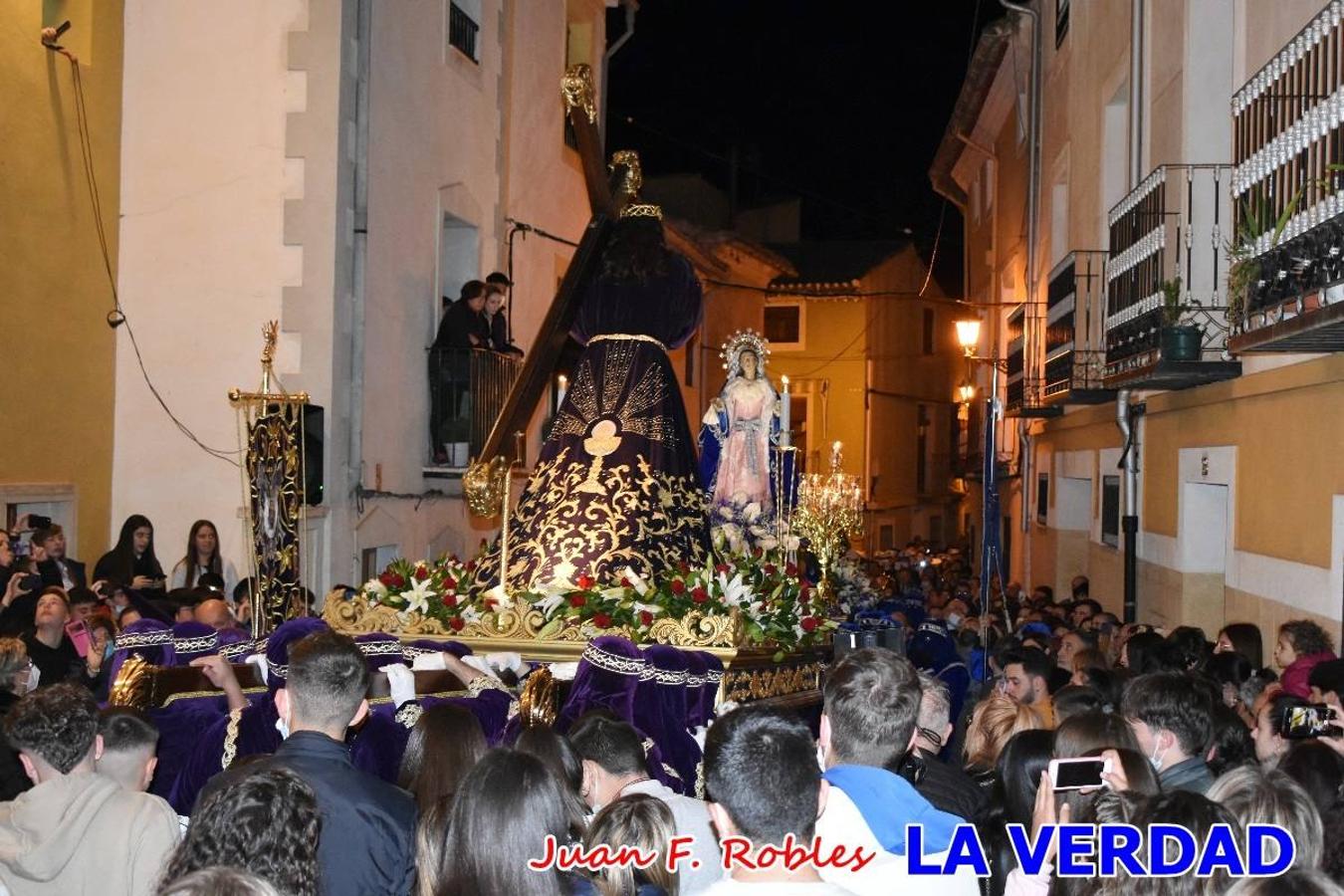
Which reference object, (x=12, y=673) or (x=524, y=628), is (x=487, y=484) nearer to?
(x=524, y=628)

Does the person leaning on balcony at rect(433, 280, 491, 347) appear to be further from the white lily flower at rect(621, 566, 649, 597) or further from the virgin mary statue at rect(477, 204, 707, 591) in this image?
the white lily flower at rect(621, 566, 649, 597)

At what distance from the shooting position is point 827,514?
16.9m

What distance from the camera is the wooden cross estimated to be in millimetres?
9945

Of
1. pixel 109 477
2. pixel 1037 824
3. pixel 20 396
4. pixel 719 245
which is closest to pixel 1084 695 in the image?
pixel 1037 824

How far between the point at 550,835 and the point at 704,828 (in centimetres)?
109

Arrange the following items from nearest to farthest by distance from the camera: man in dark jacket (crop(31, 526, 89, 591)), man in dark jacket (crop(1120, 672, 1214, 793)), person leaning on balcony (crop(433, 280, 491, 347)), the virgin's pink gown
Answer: man in dark jacket (crop(1120, 672, 1214, 793)) → man in dark jacket (crop(31, 526, 89, 591)) → the virgin's pink gown → person leaning on balcony (crop(433, 280, 491, 347))

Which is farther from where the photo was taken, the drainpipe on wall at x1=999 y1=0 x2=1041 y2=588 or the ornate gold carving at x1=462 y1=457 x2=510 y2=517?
the drainpipe on wall at x1=999 y1=0 x2=1041 y2=588

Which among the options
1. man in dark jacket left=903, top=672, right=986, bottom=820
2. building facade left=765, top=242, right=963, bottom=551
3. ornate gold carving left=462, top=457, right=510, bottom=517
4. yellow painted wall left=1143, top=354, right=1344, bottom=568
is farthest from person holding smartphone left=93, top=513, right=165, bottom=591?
→ building facade left=765, top=242, right=963, bottom=551

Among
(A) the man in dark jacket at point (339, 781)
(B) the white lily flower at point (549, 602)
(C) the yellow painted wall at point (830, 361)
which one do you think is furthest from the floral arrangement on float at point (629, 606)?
(C) the yellow painted wall at point (830, 361)

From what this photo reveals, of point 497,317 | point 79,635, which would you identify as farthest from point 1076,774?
point 497,317

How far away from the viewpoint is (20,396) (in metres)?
10.6

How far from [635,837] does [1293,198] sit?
5329 millimetres

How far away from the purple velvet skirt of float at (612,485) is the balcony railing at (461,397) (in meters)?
4.51

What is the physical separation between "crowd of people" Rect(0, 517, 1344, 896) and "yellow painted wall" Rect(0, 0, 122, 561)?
4487 millimetres
